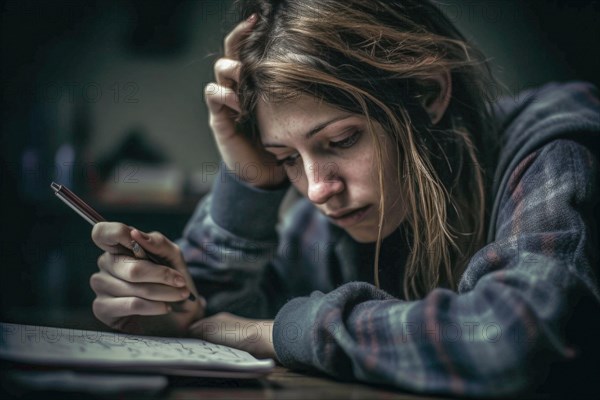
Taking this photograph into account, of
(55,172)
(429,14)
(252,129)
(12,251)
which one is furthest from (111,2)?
(429,14)

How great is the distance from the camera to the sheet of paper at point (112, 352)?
58cm

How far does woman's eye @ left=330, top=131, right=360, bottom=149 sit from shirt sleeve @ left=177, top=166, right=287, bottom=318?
0.30 metres

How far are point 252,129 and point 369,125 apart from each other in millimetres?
287

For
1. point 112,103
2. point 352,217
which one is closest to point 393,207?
point 352,217

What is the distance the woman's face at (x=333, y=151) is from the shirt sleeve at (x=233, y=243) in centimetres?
24

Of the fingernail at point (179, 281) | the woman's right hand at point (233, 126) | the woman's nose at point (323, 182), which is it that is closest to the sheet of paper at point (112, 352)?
the fingernail at point (179, 281)

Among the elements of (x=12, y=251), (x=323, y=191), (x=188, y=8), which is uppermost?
(x=188, y=8)

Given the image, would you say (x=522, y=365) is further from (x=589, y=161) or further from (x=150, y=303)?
(x=150, y=303)

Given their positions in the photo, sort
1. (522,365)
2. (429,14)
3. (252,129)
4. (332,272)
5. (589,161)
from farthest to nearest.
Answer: (332,272) < (252,129) < (429,14) < (589,161) < (522,365)

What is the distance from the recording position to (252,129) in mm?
1125

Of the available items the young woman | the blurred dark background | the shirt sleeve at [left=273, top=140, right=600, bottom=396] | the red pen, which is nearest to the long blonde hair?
the young woman

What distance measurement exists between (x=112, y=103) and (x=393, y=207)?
1.48 metres

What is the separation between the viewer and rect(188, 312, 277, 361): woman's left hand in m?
0.84

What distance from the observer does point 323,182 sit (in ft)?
3.06
